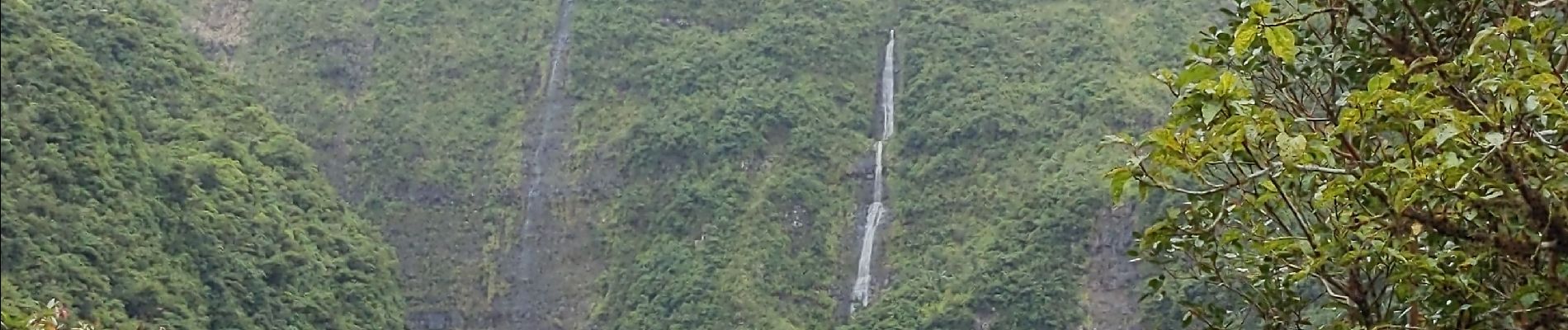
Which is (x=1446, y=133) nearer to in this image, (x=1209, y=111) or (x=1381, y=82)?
(x=1381, y=82)

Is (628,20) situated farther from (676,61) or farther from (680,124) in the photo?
(680,124)

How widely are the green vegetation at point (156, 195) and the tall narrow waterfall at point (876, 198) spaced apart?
24.7 feet

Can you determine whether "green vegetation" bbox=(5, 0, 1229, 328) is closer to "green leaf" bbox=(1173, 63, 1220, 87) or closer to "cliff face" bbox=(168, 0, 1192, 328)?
"cliff face" bbox=(168, 0, 1192, 328)

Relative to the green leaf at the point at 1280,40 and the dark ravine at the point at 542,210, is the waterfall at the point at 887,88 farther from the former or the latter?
the green leaf at the point at 1280,40

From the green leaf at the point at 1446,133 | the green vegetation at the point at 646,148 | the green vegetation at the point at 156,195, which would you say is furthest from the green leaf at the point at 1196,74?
the green vegetation at the point at 646,148

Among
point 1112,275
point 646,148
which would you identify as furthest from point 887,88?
point 1112,275

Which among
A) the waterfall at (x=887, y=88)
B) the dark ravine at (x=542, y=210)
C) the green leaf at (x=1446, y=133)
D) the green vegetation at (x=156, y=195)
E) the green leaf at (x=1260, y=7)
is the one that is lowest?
the dark ravine at (x=542, y=210)

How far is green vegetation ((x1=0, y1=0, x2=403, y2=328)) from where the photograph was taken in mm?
20297

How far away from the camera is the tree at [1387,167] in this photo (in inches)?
116

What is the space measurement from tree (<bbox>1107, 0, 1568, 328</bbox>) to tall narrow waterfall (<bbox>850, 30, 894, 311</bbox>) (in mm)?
24471

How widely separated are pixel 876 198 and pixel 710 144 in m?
3.13

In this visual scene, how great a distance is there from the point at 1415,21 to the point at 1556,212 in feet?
2.43

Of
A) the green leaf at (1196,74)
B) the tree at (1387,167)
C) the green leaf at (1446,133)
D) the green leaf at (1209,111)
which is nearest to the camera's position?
the green leaf at (1446,133)

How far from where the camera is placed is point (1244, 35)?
11.1 feet
